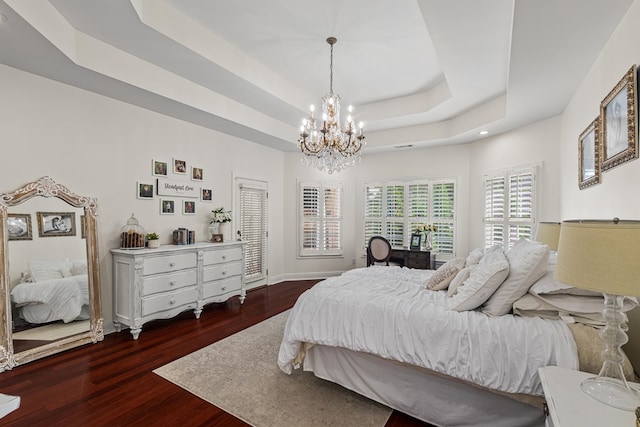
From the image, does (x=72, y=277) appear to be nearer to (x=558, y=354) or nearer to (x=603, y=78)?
(x=558, y=354)

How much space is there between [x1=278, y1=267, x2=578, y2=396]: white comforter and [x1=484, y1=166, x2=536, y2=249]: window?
2.63 metres

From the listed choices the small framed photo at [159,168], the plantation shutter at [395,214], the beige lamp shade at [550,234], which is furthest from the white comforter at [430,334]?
the plantation shutter at [395,214]

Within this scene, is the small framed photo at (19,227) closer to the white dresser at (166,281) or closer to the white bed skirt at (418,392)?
the white dresser at (166,281)

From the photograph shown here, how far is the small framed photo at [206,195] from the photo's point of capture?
462 cm

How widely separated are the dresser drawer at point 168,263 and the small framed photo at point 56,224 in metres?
0.78

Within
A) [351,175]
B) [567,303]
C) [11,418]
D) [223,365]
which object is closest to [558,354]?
[567,303]

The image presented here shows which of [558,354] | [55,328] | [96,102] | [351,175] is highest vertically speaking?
[96,102]

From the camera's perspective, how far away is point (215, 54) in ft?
10.5

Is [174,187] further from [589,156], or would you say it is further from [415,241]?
[589,156]

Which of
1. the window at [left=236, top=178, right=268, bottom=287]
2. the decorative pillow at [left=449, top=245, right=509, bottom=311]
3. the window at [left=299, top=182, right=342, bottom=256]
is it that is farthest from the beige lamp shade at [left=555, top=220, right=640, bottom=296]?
the window at [left=299, top=182, right=342, bottom=256]

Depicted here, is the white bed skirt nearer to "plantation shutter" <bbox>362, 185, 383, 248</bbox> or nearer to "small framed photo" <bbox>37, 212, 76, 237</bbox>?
"small framed photo" <bbox>37, 212, 76, 237</bbox>

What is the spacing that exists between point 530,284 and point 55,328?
4150 millimetres

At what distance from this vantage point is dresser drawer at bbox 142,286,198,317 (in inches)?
136

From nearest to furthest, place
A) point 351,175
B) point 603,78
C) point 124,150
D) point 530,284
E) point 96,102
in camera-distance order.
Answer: point 530,284 → point 603,78 → point 96,102 → point 124,150 → point 351,175
